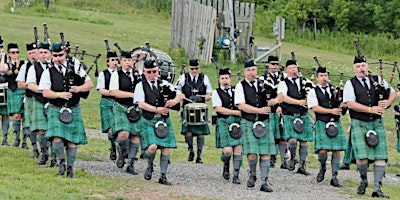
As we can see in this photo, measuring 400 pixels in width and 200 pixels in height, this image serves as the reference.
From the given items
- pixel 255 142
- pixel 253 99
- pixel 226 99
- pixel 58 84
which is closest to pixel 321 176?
pixel 255 142

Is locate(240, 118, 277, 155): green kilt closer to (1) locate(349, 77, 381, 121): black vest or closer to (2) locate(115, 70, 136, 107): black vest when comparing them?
(1) locate(349, 77, 381, 121): black vest

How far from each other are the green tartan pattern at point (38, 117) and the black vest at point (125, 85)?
1.32 m

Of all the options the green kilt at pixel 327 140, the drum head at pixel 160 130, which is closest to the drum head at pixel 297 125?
the green kilt at pixel 327 140

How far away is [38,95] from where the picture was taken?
11539mm

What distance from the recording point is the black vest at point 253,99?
37.5 feet

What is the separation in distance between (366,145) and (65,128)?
3593 millimetres

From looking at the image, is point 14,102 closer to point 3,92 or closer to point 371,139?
point 3,92

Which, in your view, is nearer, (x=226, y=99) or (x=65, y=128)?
(x=65, y=128)

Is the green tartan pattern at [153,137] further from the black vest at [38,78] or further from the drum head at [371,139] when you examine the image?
the drum head at [371,139]

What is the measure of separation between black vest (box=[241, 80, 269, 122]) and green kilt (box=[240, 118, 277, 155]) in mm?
62

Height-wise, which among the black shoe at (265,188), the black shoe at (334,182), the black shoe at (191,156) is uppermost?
the black shoe at (265,188)

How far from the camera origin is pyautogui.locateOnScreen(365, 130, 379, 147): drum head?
36.9 ft

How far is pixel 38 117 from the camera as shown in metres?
11.6

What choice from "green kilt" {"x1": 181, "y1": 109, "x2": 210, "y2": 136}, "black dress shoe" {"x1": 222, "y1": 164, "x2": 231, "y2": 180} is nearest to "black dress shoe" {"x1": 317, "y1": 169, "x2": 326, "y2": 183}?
"black dress shoe" {"x1": 222, "y1": 164, "x2": 231, "y2": 180}
